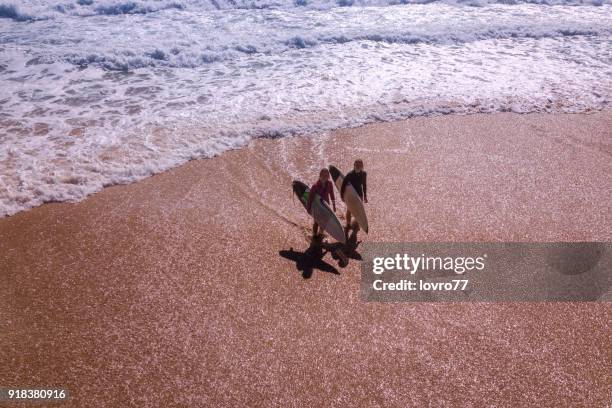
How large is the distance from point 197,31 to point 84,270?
39.0ft

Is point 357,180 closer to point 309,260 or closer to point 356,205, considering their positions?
point 356,205

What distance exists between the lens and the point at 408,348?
15.2 feet

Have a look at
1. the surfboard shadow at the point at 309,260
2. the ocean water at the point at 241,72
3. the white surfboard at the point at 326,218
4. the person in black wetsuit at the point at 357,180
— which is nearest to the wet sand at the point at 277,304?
the surfboard shadow at the point at 309,260

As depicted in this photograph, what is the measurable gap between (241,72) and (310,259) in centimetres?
796

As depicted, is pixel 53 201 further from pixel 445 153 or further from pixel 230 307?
pixel 445 153

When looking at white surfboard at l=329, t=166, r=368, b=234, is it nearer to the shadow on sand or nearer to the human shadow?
the shadow on sand

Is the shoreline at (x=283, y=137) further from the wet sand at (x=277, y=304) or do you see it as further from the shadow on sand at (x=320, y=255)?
the shadow on sand at (x=320, y=255)

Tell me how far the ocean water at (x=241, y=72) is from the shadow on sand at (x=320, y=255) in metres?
3.37

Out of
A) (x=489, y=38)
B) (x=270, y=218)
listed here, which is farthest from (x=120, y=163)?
(x=489, y=38)

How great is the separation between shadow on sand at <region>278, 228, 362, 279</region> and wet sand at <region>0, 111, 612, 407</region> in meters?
0.12

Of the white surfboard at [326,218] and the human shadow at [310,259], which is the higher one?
the white surfboard at [326,218]

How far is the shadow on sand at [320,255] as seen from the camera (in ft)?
18.3

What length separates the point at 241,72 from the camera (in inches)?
466

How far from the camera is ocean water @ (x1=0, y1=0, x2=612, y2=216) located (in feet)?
26.8
